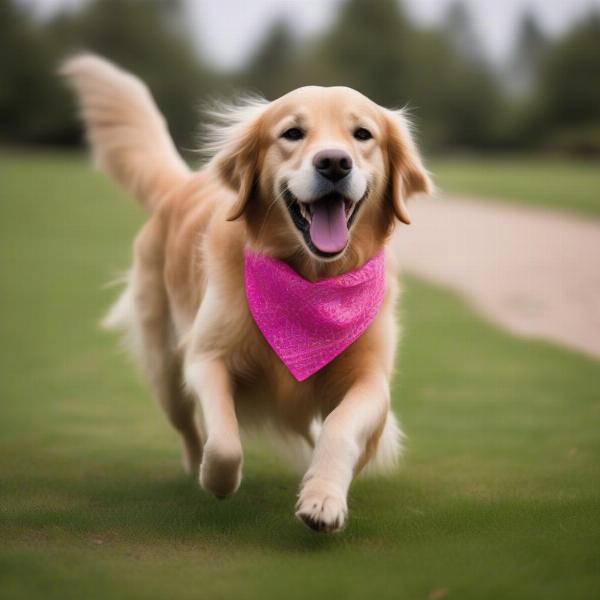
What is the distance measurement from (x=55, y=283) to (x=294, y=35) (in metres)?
64.3

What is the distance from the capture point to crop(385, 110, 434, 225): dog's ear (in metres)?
4.24

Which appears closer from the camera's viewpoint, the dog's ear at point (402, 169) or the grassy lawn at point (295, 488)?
the grassy lawn at point (295, 488)

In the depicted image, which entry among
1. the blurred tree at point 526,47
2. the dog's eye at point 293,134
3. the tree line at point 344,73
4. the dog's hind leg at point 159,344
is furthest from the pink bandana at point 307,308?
the blurred tree at point 526,47

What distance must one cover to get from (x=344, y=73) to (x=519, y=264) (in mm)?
55890

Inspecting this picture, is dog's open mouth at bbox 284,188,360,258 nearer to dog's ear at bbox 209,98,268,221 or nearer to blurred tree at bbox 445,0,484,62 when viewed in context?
dog's ear at bbox 209,98,268,221

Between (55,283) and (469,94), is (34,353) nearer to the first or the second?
(55,283)

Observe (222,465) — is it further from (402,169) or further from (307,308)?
(402,169)

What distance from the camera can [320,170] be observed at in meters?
3.77

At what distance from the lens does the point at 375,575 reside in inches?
119

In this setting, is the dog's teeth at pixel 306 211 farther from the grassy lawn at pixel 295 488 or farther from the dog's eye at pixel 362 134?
the grassy lawn at pixel 295 488

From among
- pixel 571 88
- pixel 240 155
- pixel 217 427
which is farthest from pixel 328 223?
pixel 571 88

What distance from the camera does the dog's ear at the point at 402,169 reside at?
424 cm

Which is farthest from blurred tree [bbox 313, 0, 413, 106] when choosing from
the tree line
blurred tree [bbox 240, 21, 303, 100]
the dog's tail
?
the dog's tail

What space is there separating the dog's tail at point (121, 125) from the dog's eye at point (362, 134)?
2.11 m
